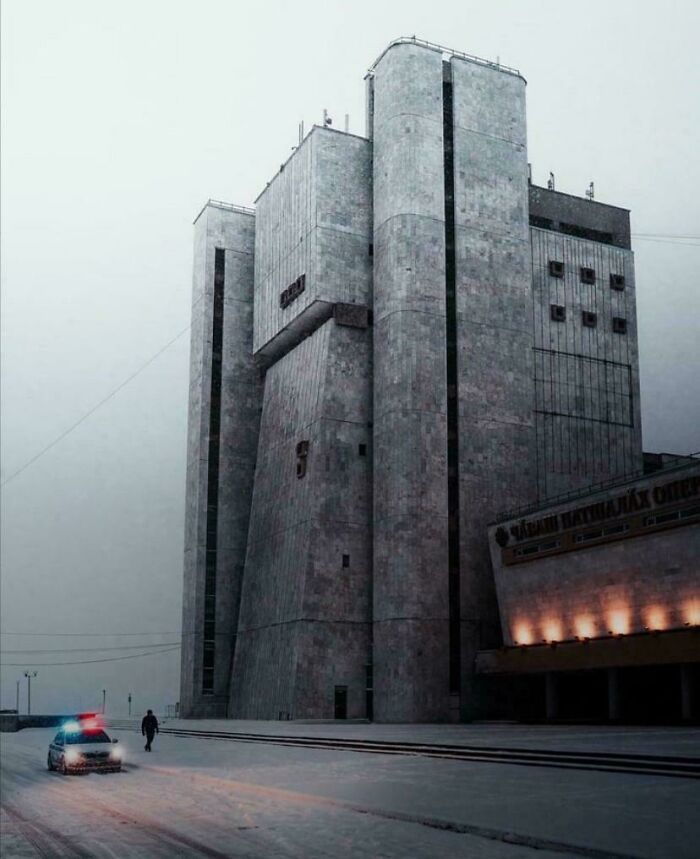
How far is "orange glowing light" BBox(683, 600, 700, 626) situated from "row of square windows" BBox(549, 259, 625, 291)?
31.4 metres

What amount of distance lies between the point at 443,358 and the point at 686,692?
2665 centimetres

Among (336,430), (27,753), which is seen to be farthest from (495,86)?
(27,753)

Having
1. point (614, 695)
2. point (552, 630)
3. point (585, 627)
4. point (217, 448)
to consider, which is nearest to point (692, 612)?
point (614, 695)

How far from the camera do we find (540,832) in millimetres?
14750

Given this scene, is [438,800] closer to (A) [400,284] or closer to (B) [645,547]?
(B) [645,547]

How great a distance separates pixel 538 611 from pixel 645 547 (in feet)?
32.2

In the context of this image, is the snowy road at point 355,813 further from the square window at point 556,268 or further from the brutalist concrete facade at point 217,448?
the brutalist concrete facade at point 217,448

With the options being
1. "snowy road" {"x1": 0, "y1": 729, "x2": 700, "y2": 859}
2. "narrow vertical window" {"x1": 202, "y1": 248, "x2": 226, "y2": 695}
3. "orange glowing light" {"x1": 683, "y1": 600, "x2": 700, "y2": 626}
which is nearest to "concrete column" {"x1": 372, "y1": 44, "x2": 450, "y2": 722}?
"orange glowing light" {"x1": 683, "y1": 600, "x2": 700, "y2": 626}

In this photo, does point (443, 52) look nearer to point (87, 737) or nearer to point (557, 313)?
point (557, 313)

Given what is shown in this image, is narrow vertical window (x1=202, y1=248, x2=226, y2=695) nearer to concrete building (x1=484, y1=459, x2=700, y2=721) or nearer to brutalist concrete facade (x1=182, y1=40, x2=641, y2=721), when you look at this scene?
brutalist concrete facade (x1=182, y1=40, x2=641, y2=721)

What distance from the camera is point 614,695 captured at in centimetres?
5112

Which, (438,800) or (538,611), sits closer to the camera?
(438,800)

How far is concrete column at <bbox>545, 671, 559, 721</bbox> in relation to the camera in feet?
186

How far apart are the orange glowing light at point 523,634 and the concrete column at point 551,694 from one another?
2.37 metres
